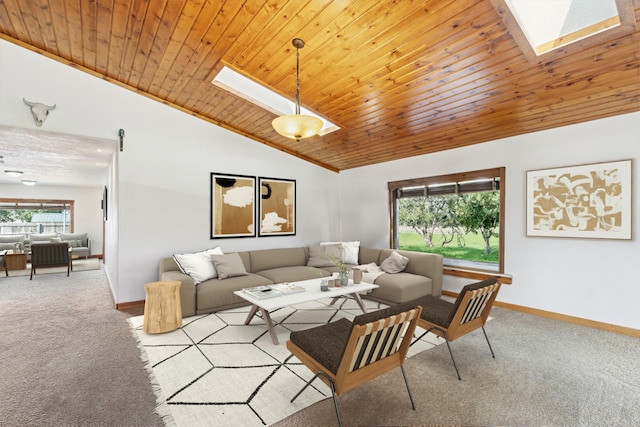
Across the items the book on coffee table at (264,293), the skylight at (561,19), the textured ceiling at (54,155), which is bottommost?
the book on coffee table at (264,293)

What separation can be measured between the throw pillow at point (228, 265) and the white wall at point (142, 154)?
2.28 feet

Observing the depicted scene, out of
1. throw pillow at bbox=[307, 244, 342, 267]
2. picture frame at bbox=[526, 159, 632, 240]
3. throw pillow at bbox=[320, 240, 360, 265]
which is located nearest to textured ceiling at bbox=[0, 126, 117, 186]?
throw pillow at bbox=[307, 244, 342, 267]

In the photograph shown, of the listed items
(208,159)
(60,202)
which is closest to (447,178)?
(208,159)

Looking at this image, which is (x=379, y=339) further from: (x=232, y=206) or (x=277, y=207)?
(x=277, y=207)

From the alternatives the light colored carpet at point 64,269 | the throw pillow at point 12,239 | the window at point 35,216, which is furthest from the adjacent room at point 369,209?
the window at point 35,216

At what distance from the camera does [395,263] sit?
Result: 4.66 meters

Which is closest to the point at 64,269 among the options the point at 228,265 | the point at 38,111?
the point at 38,111

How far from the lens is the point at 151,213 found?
4.30 m

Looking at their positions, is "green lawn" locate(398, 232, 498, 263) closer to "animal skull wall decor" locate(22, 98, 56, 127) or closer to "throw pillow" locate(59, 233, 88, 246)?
"animal skull wall decor" locate(22, 98, 56, 127)

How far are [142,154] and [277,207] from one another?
2.35 meters

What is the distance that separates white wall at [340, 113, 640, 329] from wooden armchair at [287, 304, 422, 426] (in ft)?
9.48

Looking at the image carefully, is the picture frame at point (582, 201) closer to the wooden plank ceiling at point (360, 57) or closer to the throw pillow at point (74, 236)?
the wooden plank ceiling at point (360, 57)

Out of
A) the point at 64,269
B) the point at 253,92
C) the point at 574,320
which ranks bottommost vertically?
the point at 64,269

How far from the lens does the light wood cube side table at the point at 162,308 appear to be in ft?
10.3
